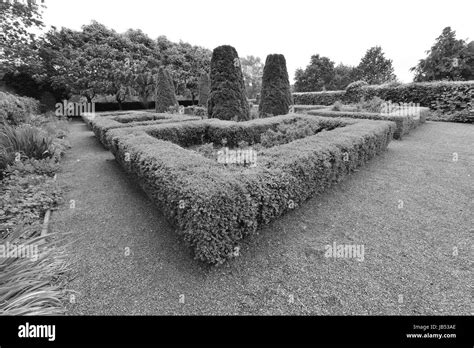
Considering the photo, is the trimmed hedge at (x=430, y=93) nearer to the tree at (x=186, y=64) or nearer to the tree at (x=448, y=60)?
the tree at (x=448, y=60)

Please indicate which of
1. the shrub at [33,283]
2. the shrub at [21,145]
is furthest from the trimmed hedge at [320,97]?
the shrub at [33,283]

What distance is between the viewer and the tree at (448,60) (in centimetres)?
2614

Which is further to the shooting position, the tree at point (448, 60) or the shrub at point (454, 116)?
the tree at point (448, 60)

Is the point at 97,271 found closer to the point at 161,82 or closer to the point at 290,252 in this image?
the point at 290,252

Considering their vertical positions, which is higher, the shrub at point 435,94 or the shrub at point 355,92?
the shrub at point 355,92

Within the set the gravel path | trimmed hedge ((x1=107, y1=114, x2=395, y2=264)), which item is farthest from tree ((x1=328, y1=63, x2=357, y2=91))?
the gravel path

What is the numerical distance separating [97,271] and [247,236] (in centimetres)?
188

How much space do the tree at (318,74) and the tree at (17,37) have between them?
4342 cm

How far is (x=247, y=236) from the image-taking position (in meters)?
3.17

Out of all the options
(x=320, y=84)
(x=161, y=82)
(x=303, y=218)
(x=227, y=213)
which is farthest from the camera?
(x=320, y=84)

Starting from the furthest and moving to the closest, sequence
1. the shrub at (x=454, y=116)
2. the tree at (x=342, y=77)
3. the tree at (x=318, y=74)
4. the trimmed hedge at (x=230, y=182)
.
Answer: the tree at (x=342, y=77)
the tree at (x=318, y=74)
the shrub at (x=454, y=116)
the trimmed hedge at (x=230, y=182)

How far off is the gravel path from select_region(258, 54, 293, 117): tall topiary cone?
29.0 feet
